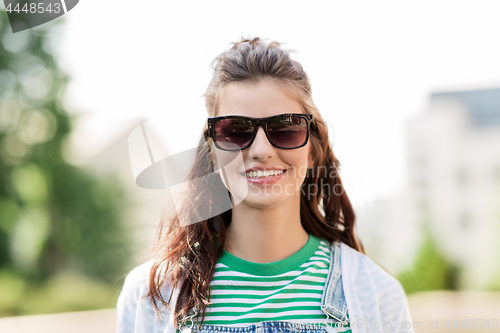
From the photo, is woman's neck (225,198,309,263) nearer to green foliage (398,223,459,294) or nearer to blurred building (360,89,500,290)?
green foliage (398,223,459,294)

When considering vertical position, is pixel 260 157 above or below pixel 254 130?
below

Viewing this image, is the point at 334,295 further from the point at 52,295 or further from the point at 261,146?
the point at 52,295

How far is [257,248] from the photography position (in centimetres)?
167

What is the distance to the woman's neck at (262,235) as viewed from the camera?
5.46 ft

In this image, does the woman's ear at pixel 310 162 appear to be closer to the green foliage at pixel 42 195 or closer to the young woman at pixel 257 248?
the young woman at pixel 257 248

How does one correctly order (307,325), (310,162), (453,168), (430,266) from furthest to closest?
(453,168)
(430,266)
(310,162)
(307,325)

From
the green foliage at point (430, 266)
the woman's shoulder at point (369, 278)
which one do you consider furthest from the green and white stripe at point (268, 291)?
the green foliage at point (430, 266)

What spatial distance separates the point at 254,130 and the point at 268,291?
28.1 inches

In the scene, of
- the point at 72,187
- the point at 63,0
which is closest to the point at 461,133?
the point at 72,187

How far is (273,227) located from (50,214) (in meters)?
12.3

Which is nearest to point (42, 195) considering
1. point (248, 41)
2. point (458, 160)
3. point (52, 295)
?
point (52, 295)

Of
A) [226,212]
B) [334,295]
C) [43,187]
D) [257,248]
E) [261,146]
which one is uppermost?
[261,146]

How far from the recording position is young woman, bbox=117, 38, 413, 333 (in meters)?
1.54

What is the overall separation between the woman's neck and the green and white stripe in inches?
1.6
